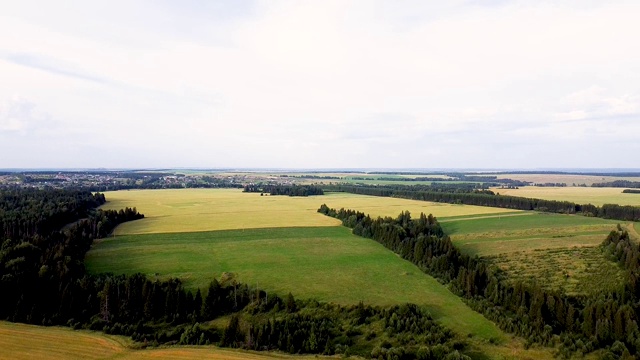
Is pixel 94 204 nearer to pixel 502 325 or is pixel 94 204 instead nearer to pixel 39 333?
pixel 39 333

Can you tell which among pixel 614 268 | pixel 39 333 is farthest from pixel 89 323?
pixel 614 268

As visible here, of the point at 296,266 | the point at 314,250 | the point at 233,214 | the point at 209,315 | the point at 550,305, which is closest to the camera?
the point at 550,305

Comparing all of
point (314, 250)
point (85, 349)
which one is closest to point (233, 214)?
point (314, 250)

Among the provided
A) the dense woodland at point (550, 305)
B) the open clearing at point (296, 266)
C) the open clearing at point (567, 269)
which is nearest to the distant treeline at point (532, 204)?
the open clearing at point (567, 269)

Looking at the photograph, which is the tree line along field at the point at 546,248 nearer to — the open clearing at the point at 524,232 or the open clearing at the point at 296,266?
the open clearing at the point at 524,232

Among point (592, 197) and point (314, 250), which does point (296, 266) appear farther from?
point (592, 197)

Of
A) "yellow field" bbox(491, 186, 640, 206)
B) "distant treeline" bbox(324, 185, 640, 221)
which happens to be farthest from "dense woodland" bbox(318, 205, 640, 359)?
"yellow field" bbox(491, 186, 640, 206)
